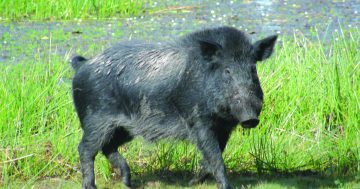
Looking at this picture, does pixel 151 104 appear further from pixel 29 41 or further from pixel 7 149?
pixel 29 41

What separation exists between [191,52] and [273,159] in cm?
134

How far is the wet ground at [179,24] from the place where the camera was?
1181cm

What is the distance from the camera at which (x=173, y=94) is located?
6.36m

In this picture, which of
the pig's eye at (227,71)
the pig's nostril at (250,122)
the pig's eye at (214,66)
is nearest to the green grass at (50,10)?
the pig's eye at (214,66)

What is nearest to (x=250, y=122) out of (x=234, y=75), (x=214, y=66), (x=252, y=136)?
(x=234, y=75)

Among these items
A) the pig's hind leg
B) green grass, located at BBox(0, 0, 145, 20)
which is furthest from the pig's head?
green grass, located at BBox(0, 0, 145, 20)

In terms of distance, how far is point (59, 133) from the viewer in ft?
23.9

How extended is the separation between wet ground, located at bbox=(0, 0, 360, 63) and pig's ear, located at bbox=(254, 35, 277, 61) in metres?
4.73

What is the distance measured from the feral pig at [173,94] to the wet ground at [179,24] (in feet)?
13.1

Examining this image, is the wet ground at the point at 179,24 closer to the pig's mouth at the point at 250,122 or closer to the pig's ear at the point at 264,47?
the pig's ear at the point at 264,47

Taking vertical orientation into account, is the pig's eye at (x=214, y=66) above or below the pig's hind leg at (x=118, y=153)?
above

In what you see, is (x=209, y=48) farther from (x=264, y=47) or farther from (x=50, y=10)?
(x=50, y=10)

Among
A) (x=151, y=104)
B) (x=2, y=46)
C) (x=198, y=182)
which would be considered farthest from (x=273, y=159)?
(x=2, y=46)

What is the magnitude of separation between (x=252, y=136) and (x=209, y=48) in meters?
1.37
